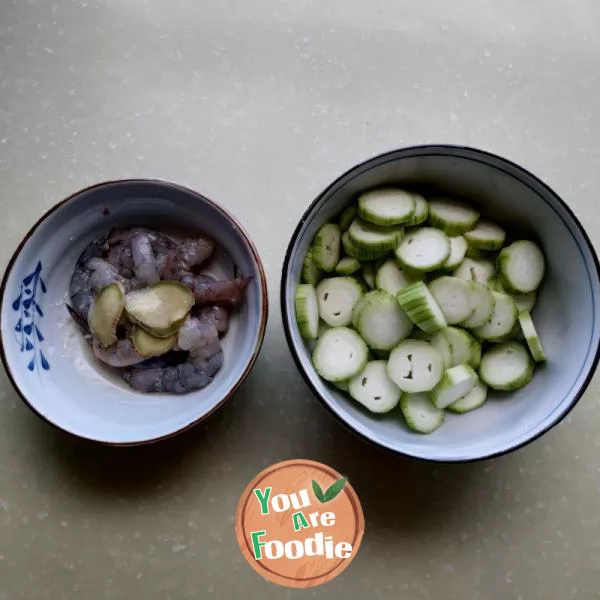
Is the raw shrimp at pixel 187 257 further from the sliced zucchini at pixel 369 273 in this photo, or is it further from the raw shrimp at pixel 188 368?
the sliced zucchini at pixel 369 273

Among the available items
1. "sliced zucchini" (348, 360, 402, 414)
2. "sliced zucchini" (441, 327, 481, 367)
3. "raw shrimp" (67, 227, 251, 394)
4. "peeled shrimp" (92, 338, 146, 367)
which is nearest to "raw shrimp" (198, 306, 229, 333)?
"raw shrimp" (67, 227, 251, 394)

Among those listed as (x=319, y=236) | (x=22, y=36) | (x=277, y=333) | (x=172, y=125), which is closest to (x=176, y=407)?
(x=277, y=333)

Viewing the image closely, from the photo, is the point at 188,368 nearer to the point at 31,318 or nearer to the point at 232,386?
the point at 232,386

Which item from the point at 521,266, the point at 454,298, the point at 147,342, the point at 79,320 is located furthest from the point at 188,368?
the point at 521,266

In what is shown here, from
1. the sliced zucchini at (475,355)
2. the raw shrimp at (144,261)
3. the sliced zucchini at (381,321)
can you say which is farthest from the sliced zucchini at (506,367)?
the raw shrimp at (144,261)

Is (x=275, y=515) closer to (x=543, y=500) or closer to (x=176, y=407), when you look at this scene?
(x=176, y=407)

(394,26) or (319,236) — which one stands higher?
(394,26)

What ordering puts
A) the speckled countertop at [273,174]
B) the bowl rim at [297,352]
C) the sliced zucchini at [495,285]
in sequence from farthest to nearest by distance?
the speckled countertop at [273,174] → the sliced zucchini at [495,285] → the bowl rim at [297,352]
